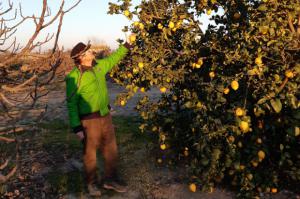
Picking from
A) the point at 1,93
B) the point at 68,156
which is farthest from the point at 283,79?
the point at 68,156

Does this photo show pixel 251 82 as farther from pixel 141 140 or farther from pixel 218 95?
pixel 141 140

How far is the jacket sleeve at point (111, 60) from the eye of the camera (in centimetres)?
425

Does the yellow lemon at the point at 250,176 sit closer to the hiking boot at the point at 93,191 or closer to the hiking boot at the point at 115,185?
the hiking boot at the point at 115,185

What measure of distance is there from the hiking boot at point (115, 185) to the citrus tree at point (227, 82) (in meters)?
0.77

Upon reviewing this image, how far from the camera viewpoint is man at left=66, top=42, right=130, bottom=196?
155 inches

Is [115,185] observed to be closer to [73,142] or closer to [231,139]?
[231,139]

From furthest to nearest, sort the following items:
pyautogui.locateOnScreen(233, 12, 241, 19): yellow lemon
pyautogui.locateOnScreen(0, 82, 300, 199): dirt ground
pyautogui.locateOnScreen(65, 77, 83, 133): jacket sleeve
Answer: pyautogui.locateOnScreen(65, 77, 83, 133): jacket sleeve → pyautogui.locateOnScreen(0, 82, 300, 199): dirt ground → pyautogui.locateOnScreen(233, 12, 241, 19): yellow lemon

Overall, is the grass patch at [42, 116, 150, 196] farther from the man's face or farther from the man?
the man's face

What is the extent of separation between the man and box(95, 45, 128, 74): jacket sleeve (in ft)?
0.16

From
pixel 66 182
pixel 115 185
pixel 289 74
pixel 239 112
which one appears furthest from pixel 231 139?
pixel 66 182

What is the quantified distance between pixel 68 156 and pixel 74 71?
174 cm

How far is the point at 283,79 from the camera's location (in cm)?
317

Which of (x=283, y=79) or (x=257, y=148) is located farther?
(x=257, y=148)

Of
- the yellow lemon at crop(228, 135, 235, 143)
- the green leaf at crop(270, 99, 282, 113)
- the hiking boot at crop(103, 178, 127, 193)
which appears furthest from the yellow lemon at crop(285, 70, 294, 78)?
the hiking boot at crop(103, 178, 127, 193)
